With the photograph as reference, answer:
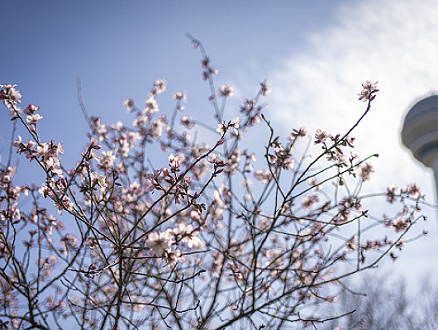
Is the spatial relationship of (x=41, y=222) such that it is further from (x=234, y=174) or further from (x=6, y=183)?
(x=234, y=174)

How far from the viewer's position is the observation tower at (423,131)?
16359mm

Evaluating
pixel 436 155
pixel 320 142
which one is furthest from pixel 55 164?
pixel 436 155

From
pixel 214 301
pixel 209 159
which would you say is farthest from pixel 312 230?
pixel 209 159

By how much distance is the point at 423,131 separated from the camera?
1738 cm

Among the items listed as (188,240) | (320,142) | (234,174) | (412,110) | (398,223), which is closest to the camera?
(188,240)

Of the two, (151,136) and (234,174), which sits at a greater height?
(151,136)

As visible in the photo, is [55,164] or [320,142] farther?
[320,142]

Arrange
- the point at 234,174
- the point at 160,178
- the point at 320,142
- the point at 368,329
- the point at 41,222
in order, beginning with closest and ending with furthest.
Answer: the point at 160,178, the point at 320,142, the point at 41,222, the point at 234,174, the point at 368,329

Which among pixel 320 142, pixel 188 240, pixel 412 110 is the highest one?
pixel 412 110

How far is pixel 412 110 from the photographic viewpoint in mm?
17531

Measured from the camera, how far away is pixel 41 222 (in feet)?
11.4

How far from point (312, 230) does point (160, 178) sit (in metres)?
2.85

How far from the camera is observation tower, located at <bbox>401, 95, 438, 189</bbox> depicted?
16359 mm

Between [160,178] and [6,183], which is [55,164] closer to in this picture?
[160,178]
